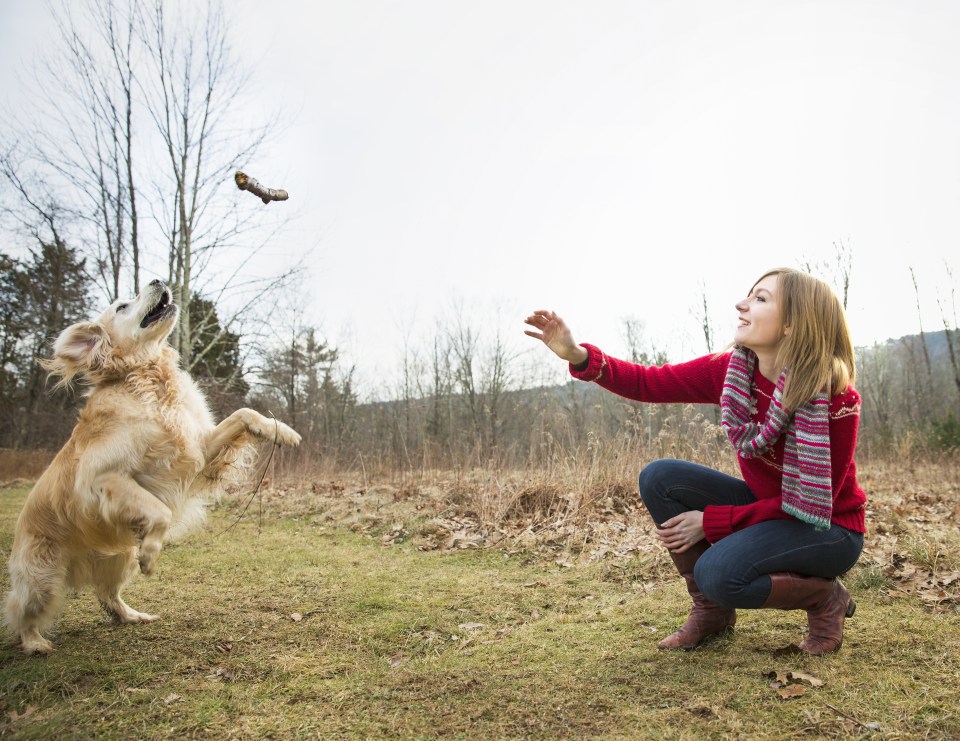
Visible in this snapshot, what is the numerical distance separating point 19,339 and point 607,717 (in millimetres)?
25767

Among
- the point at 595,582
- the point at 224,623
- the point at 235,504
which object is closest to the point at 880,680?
the point at 595,582

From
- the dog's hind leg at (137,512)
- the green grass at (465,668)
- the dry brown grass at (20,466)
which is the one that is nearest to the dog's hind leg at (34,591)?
the green grass at (465,668)

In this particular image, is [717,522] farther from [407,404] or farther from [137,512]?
[407,404]

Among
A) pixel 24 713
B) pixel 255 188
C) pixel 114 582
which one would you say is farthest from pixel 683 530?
pixel 255 188

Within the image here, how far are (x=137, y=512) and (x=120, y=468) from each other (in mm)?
288

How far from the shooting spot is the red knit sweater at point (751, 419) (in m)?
2.15

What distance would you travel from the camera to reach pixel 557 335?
2.78 meters

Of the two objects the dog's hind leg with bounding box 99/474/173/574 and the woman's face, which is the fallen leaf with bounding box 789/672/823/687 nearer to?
the woman's face

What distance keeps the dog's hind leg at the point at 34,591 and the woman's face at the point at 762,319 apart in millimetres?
3562

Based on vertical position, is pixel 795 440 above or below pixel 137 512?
above

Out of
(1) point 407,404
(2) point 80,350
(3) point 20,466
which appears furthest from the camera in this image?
(1) point 407,404

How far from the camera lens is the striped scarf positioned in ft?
6.72

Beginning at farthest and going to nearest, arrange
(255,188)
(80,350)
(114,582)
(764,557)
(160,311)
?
(255,188)
(160,311)
(80,350)
(114,582)
(764,557)

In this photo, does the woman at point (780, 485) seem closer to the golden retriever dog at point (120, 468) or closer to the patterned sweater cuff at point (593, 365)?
the patterned sweater cuff at point (593, 365)
